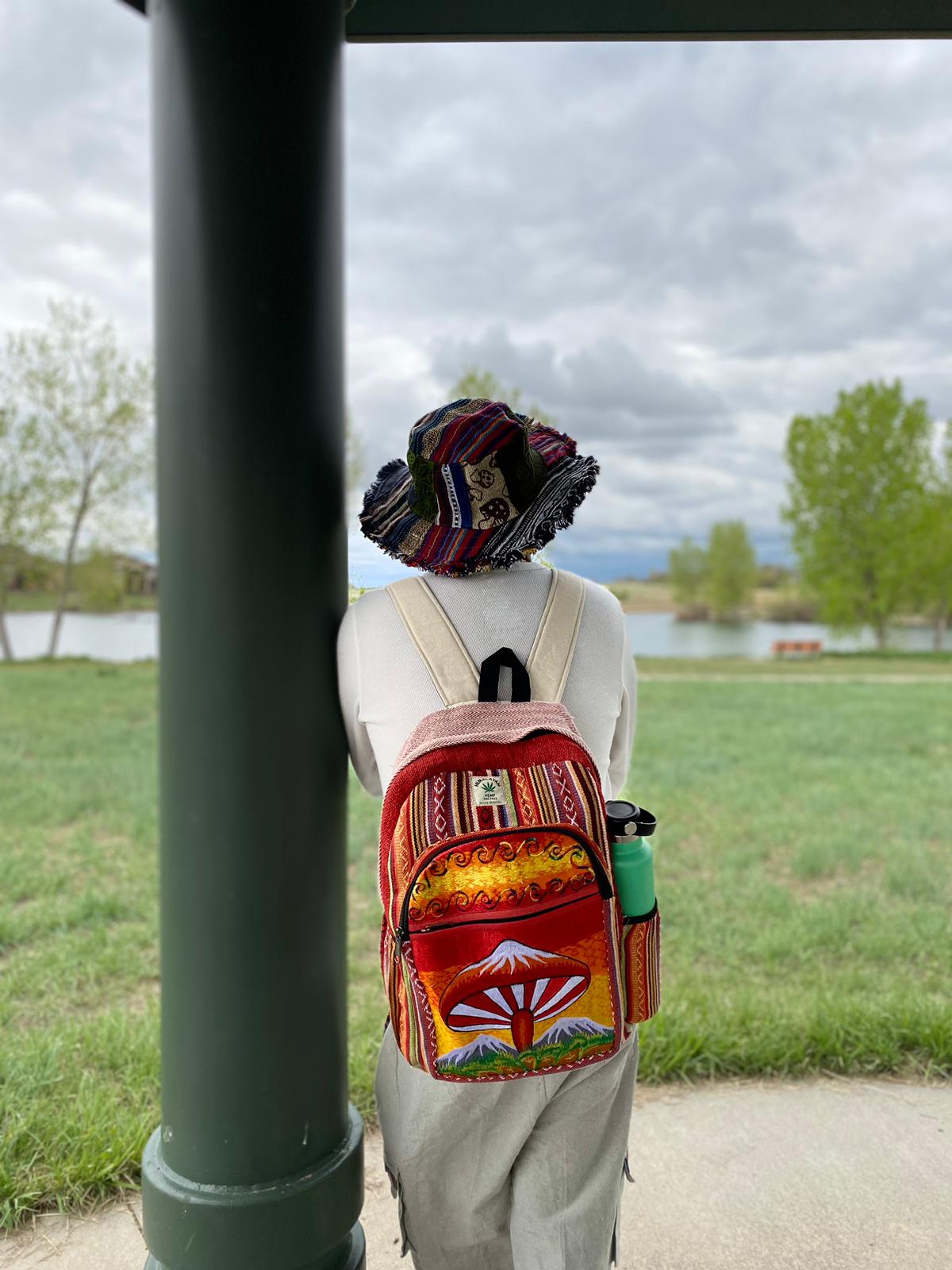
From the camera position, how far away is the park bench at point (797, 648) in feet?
69.9

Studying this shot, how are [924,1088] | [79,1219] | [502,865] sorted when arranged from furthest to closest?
[924,1088] < [79,1219] < [502,865]

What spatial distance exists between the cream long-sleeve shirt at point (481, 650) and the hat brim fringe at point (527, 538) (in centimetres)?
2

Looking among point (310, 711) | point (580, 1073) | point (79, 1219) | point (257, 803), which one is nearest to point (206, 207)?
point (310, 711)

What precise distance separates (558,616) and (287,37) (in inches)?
39.1

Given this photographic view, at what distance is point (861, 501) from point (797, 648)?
5582 mm

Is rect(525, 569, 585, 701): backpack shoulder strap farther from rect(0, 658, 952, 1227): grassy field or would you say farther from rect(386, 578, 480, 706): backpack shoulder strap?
rect(0, 658, 952, 1227): grassy field

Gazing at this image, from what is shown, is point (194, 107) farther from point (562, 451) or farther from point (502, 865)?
point (502, 865)

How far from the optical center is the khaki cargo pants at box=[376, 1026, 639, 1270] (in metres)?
1.60

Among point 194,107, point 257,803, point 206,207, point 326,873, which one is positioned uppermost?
point 194,107

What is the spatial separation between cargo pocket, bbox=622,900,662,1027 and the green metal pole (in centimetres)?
51

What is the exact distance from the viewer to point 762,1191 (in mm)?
2492

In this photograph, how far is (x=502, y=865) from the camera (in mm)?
1387

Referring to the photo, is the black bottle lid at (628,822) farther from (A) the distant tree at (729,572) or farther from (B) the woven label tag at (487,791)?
(A) the distant tree at (729,572)

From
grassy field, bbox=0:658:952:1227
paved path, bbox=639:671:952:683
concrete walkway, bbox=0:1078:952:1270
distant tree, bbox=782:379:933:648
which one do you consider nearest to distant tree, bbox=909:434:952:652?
distant tree, bbox=782:379:933:648
